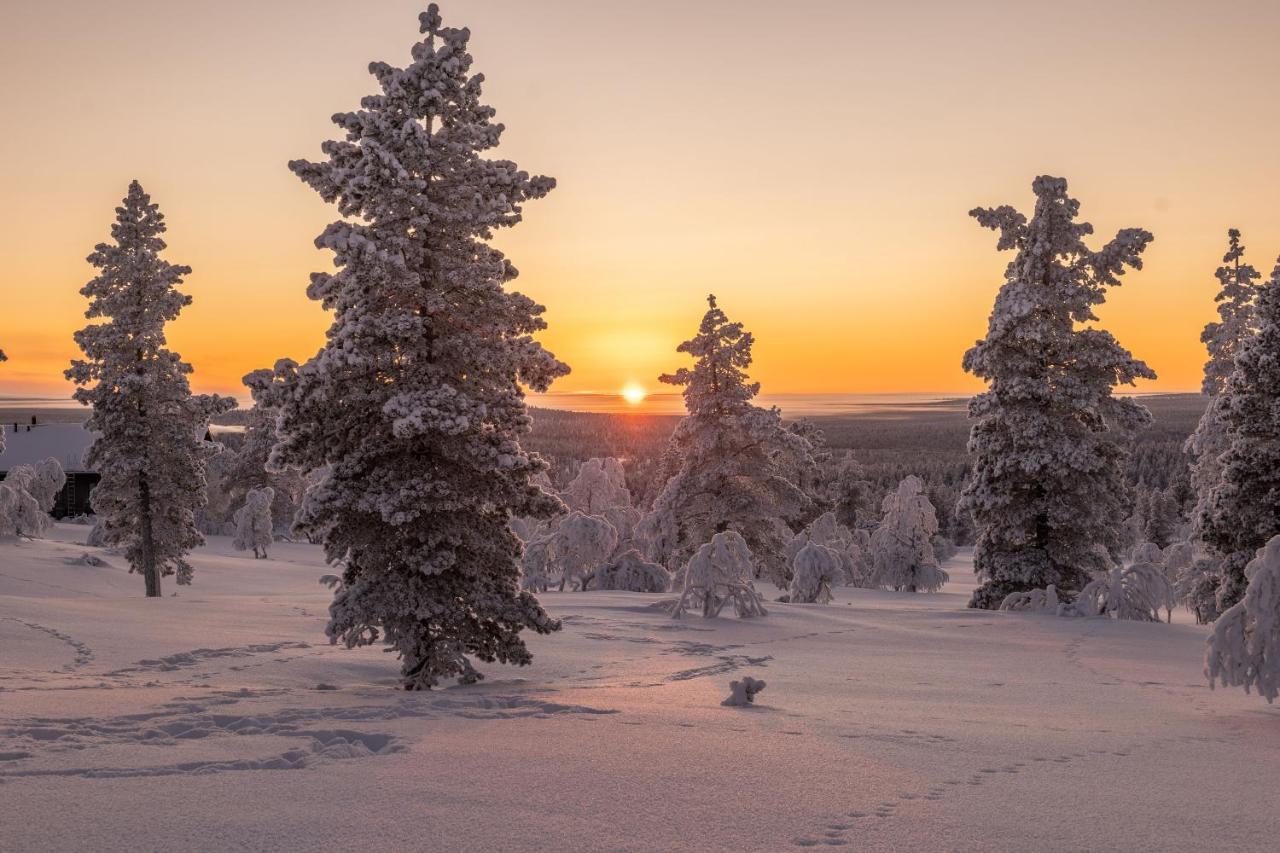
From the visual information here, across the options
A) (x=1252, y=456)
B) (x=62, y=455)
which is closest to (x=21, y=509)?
(x=62, y=455)

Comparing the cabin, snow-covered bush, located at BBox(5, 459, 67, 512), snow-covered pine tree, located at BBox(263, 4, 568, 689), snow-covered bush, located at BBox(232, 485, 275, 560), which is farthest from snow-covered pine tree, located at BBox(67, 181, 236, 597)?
the cabin

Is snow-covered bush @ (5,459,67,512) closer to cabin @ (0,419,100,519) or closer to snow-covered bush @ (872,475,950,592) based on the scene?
cabin @ (0,419,100,519)

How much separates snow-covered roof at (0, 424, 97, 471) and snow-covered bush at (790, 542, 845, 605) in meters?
67.3

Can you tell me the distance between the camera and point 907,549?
173 ft

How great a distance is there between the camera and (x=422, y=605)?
12617mm

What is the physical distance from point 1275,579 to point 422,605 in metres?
9.60

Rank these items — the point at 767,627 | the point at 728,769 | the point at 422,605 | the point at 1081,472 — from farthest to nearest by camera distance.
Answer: the point at 1081,472
the point at 767,627
the point at 422,605
the point at 728,769

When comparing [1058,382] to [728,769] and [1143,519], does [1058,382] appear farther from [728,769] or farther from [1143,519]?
[1143,519]

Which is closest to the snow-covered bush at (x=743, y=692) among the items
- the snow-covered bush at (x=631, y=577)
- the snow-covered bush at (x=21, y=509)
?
the snow-covered bush at (x=631, y=577)

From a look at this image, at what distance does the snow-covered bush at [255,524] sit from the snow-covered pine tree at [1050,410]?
171 feet

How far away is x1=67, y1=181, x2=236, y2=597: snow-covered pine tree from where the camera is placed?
3120cm

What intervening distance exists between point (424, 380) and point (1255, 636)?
9841 mm

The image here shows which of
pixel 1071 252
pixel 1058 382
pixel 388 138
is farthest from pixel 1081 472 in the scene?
pixel 388 138

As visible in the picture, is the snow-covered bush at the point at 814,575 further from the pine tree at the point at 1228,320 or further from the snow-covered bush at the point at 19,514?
the snow-covered bush at the point at 19,514
